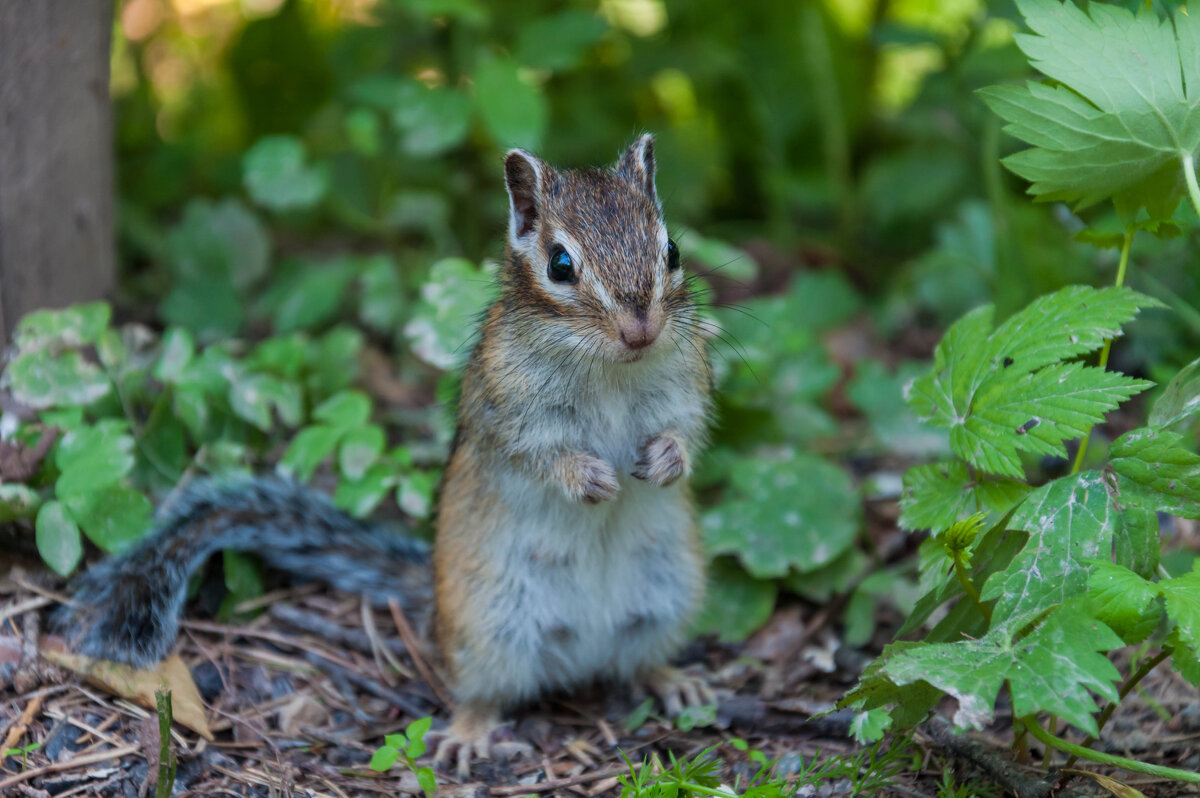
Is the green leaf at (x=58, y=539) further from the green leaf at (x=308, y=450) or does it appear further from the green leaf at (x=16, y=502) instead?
the green leaf at (x=308, y=450)

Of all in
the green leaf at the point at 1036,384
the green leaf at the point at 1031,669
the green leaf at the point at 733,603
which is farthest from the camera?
the green leaf at the point at 733,603

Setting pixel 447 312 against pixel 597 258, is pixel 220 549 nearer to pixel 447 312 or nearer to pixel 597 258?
pixel 447 312

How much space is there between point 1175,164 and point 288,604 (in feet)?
9.51

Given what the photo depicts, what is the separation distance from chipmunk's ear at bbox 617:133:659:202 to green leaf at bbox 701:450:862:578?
1175mm

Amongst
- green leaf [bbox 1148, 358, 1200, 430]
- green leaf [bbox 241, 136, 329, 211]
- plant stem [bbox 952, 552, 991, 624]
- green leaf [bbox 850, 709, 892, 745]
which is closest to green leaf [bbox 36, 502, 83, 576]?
green leaf [bbox 241, 136, 329, 211]

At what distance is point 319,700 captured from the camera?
10.5ft

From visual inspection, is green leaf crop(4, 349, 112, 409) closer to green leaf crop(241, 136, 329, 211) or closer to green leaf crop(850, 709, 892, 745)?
green leaf crop(241, 136, 329, 211)

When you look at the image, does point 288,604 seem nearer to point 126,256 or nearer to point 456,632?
point 456,632

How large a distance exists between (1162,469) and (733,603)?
1.67m

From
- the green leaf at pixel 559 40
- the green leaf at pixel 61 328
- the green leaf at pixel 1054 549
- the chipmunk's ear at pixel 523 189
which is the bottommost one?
the green leaf at pixel 61 328

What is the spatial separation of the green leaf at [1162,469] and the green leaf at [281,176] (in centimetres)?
327

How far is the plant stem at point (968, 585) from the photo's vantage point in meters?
2.34

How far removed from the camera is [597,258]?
9.05 feet

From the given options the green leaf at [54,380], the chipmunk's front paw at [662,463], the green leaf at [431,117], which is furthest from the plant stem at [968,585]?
the green leaf at [431,117]
